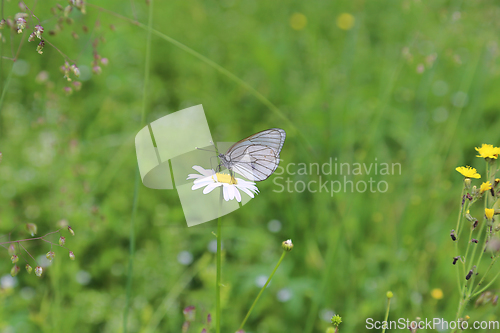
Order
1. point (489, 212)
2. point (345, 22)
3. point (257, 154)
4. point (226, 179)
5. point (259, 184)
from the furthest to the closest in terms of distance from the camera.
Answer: point (345, 22) → point (259, 184) → point (257, 154) → point (226, 179) → point (489, 212)

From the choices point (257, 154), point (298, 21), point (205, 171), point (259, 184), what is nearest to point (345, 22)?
point (298, 21)

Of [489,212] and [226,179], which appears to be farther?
[226,179]

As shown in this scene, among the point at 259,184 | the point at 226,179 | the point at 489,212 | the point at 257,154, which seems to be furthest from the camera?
the point at 259,184

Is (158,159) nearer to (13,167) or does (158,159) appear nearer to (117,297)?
(117,297)

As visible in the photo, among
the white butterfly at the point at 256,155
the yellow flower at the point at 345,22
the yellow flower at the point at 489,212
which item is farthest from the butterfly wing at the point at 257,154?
the yellow flower at the point at 345,22

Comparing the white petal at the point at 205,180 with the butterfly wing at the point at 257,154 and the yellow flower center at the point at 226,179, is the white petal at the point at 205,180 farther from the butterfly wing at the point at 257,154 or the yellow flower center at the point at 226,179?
the butterfly wing at the point at 257,154

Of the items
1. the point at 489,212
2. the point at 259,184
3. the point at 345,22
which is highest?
the point at 345,22

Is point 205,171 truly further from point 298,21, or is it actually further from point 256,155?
point 298,21
